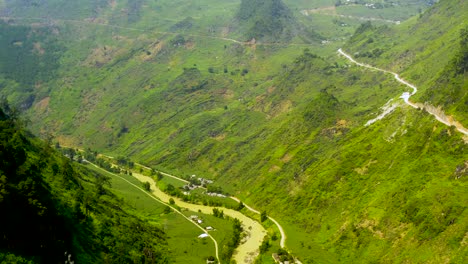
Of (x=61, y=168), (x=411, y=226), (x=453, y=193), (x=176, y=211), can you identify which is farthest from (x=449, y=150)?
(x=61, y=168)

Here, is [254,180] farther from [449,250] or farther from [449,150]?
[449,250]

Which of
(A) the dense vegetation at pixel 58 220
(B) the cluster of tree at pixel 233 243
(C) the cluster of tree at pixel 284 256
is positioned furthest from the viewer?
(B) the cluster of tree at pixel 233 243

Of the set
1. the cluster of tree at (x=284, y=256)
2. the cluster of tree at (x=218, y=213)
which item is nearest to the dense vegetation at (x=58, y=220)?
the cluster of tree at (x=218, y=213)

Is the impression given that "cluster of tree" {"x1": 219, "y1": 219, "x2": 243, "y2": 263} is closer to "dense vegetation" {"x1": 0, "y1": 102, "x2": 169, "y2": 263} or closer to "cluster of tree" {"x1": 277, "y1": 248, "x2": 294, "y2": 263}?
Answer: "cluster of tree" {"x1": 277, "y1": 248, "x2": 294, "y2": 263}

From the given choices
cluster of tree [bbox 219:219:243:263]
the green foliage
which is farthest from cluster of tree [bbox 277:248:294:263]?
the green foliage

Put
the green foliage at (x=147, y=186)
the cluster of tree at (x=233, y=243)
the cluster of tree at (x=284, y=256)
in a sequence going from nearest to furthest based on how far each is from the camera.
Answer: the cluster of tree at (x=284, y=256) < the cluster of tree at (x=233, y=243) < the green foliage at (x=147, y=186)

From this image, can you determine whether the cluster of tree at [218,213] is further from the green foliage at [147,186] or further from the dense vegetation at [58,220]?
the green foliage at [147,186]

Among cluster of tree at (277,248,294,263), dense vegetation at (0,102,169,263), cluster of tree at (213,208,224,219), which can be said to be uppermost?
dense vegetation at (0,102,169,263)

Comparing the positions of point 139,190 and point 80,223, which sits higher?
point 80,223
